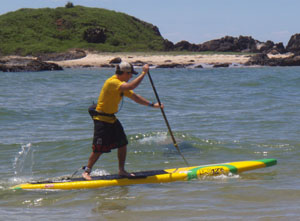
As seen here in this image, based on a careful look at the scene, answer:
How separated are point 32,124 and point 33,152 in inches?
134

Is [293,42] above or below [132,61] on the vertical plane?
above

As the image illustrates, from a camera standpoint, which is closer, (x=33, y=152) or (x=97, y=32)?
(x=33, y=152)

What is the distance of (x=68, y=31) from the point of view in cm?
6475

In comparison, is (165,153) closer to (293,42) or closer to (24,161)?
(24,161)

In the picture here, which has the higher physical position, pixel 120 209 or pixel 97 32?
pixel 97 32

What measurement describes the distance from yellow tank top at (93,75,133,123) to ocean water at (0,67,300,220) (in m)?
1.09

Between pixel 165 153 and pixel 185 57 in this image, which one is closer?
pixel 165 153

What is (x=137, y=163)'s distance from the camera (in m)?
8.94

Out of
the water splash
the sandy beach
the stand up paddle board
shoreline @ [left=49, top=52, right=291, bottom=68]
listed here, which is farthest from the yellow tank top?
the sandy beach

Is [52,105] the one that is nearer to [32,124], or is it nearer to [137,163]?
[32,124]

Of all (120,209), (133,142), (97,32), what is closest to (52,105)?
(133,142)

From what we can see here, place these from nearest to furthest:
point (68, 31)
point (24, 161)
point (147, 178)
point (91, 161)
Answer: point (91, 161), point (147, 178), point (24, 161), point (68, 31)

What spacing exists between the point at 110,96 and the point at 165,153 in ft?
10.2

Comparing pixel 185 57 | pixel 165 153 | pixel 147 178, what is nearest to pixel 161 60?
pixel 185 57
